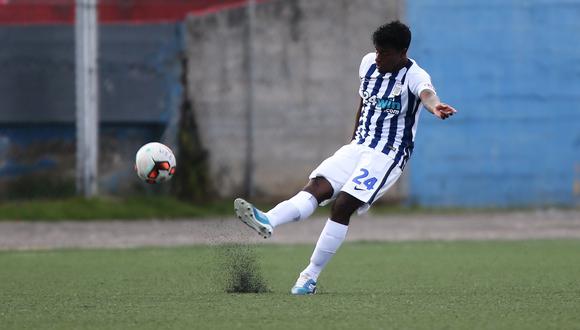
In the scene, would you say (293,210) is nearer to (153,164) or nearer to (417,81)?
(153,164)

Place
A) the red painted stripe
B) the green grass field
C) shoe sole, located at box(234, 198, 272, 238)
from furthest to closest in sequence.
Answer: the red painted stripe, shoe sole, located at box(234, 198, 272, 238), the green grass field

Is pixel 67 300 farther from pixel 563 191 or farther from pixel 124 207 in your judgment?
pixel 563 191

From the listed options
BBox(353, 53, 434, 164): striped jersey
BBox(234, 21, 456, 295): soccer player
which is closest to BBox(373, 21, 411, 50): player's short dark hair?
BBox(234, 21, 456, 295): soccer player

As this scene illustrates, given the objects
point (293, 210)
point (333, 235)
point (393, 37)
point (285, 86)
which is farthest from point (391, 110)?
point (285, 86)

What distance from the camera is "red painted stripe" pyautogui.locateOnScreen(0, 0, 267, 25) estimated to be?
69.3 feet

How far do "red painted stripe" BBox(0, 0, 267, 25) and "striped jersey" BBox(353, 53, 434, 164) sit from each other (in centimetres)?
1226

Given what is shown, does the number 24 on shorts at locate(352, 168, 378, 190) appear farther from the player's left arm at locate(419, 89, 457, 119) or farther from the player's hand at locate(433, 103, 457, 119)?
the player's hand at locate(433, 103, 457, 119)

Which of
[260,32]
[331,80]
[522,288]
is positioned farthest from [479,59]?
[522,288]

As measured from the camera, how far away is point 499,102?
22859 mm

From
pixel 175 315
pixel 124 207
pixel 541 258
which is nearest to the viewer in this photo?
pixel 175 315

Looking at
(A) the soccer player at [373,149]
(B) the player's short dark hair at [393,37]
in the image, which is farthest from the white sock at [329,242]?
(B) the player's short dark hair at [393,37]

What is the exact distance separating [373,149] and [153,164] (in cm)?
187

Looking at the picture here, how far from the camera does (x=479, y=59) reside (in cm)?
2281

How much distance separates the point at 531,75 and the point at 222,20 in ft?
20.6
